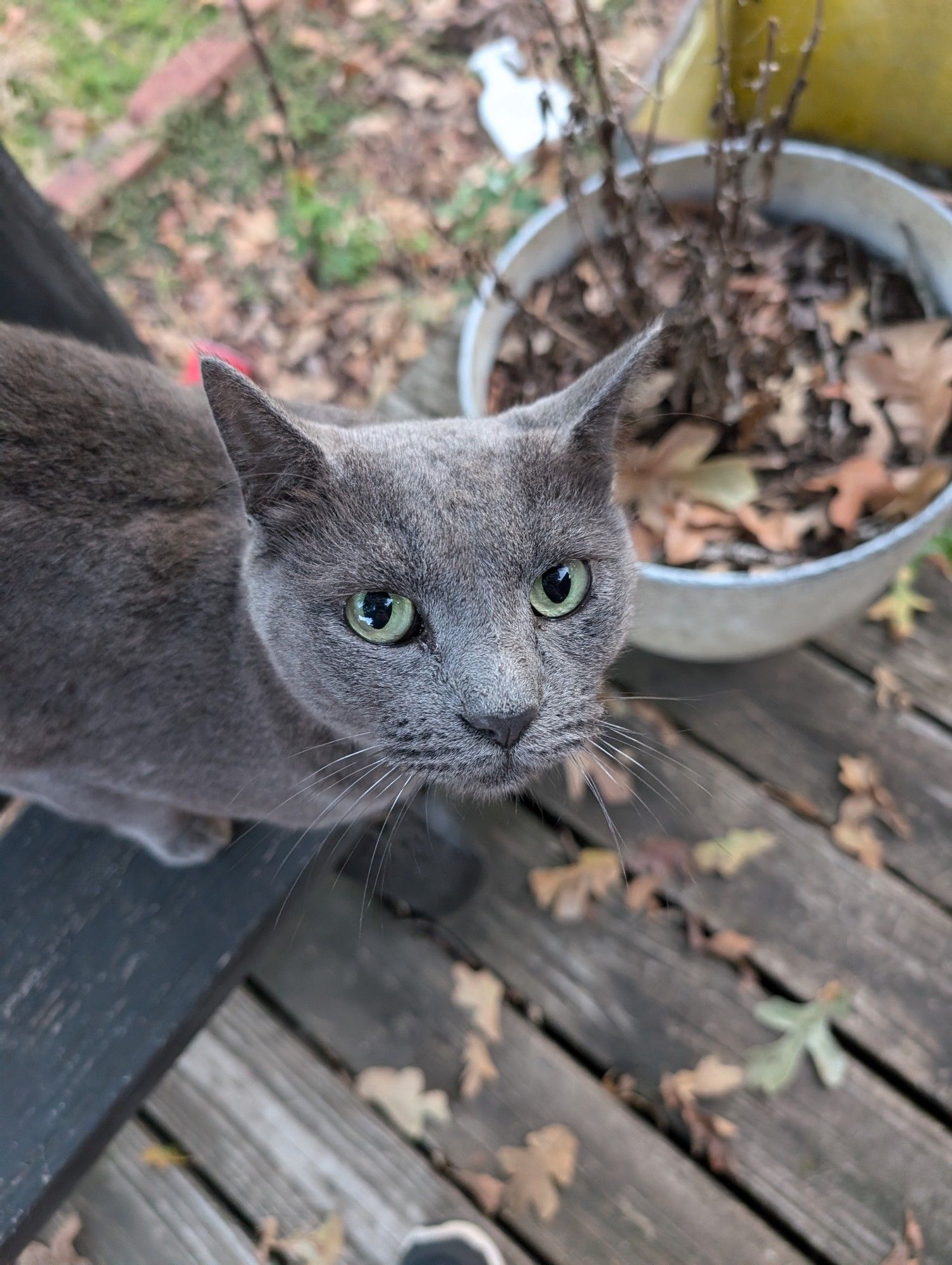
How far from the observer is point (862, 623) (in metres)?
2.02

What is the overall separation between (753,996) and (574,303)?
1379 mm

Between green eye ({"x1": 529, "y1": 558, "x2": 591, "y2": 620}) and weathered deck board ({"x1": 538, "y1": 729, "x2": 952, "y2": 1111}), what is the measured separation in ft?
2.46

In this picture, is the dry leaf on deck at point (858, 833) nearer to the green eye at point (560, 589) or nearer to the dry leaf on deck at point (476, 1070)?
the dry leaf on deck at point (476, 1070)

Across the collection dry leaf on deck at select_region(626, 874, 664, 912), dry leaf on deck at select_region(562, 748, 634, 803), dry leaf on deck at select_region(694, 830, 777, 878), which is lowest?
dry leaf on deck at select_region(626, 874, 664, 912)

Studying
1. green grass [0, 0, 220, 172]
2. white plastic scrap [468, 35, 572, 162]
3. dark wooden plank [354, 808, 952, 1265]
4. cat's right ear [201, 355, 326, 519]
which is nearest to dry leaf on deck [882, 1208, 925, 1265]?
dark wooden plank [354, 808, 952, 1265]

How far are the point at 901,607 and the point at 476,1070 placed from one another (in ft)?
4.10

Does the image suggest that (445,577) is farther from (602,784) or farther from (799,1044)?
(799,1044)

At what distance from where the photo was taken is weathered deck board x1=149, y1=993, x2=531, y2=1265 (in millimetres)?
1670

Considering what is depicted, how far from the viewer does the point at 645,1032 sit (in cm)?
178

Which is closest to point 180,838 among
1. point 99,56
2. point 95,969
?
point 95,969

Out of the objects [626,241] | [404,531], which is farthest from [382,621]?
[626,241]

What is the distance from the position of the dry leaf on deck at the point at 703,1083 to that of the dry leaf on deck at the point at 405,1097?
1.33 feet

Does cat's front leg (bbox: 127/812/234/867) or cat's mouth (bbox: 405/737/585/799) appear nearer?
cat's mouth (bbox: 405/737/585/799)

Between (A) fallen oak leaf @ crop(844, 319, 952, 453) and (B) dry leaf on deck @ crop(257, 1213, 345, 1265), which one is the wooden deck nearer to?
(B) dry leaf on deck @ crop(257, 1213, 345, 1265)
